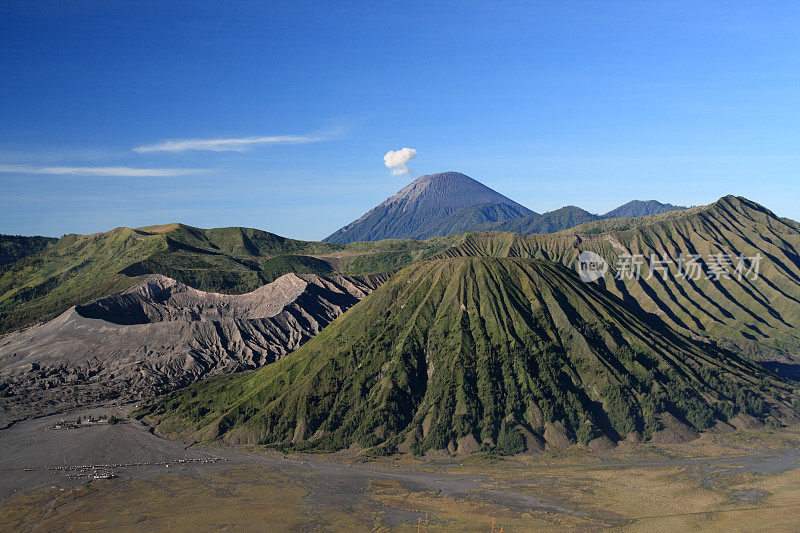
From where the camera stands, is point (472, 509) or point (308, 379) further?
point (308, 379)

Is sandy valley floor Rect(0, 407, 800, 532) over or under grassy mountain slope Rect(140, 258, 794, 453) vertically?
under

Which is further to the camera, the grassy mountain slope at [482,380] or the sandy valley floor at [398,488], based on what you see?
the grassy mountain slope at [482,380]

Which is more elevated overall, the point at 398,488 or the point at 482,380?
the point at 482,380

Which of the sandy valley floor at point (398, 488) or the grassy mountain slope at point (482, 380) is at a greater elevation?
the grassy mountain slope at point (482, 380)

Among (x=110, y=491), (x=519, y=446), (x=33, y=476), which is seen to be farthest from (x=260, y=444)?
(x=519, y=446)

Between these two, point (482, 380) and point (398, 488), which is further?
point (482, 380)

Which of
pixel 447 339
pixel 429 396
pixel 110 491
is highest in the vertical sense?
pixel 447 339

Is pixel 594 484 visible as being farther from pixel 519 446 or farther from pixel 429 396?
pixel 429 396

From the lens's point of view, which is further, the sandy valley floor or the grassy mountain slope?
the grassy mountain slope
